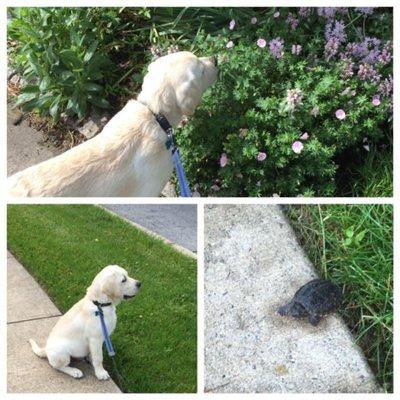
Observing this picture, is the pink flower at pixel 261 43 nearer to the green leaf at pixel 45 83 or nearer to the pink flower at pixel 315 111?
the pink flower at pixel 315 111

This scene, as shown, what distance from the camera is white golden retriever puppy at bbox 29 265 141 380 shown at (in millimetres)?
3492

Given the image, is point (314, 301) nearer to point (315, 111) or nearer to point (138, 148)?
point (315, 111)

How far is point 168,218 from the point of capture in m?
3.55

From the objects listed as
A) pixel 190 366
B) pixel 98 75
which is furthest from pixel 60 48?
pixel 190 366

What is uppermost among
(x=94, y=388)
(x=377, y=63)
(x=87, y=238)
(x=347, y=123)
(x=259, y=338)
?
(x=377, y=63)

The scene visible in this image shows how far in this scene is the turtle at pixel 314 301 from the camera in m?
3.52

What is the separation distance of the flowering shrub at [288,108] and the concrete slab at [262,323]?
442mm

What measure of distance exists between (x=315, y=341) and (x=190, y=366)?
71 centimetres

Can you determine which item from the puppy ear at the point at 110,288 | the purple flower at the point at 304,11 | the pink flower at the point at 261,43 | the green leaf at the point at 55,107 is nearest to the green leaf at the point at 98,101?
the green leaf at the point at 55,107

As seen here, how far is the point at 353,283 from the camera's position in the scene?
371 centimetres

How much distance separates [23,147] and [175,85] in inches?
64.1

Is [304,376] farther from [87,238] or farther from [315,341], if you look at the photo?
[87,238]

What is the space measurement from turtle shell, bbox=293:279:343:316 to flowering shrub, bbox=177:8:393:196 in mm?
654

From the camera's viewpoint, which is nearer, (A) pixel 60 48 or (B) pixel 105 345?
(B) pixel 105 345
